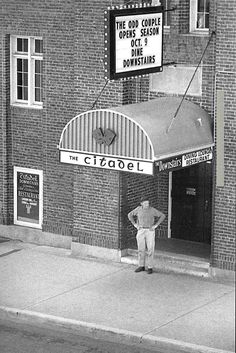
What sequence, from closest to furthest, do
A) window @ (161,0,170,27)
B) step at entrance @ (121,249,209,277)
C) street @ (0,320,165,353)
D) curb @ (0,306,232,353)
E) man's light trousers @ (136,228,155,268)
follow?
curb @ (0,306,232,353), street @ (0,320,165,353), man's light trousers @ (136,228,155,268), step at entrance @ (121,249,209,277), window @ (161,0,170,27)

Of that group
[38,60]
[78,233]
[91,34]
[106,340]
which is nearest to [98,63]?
[91,34]

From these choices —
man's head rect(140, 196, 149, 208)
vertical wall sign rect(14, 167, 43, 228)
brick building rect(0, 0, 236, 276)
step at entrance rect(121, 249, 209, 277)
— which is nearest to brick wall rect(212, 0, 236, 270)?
brick building rect(0, 0, 236, 276)

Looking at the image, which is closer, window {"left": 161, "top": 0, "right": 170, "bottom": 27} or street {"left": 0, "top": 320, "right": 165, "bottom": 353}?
street {"left": 0, "top": 320, "right": 165, "bottom": 353}

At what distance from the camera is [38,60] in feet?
81.7

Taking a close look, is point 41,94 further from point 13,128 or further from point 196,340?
point 196,340

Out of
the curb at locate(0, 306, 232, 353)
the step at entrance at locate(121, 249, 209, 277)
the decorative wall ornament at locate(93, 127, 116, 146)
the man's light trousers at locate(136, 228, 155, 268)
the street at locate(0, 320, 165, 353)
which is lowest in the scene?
the street at locate(0, 320, 165, 353)

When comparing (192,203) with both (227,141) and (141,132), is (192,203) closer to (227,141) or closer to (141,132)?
(227,141)

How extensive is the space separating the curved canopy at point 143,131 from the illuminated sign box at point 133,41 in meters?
0.89

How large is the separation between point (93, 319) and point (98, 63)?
6516 millimetres

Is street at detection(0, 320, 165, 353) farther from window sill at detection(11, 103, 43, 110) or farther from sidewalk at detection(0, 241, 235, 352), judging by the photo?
window sill at detection(11, 103, 43, 110)

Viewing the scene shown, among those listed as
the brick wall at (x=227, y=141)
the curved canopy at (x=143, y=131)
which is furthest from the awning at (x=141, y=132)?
the brick wall at (x=227, y=141)

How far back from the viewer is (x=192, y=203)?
78.7 ft

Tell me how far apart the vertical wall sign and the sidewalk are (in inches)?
69.6

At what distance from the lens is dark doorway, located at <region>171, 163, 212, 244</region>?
23.7 metres
